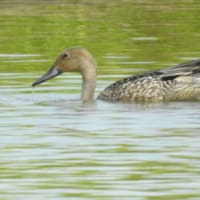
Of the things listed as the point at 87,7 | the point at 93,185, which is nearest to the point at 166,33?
the point at 87,7

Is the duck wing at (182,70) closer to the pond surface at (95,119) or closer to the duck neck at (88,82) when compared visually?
the pond surface at (95,119)

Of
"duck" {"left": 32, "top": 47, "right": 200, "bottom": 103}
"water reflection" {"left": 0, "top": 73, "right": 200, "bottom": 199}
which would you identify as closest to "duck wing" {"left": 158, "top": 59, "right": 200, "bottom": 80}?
"duck" {"left": 32, "top": 47, "right": 200, "bottom": 103}

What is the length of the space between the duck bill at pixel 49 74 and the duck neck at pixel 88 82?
305mm

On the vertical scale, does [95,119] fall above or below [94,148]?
below

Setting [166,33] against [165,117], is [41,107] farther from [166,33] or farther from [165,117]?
[166,33]

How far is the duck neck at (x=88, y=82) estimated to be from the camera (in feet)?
52.8

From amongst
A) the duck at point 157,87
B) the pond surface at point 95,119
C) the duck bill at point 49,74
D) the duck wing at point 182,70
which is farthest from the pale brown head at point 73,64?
the duck wing at point 182,70

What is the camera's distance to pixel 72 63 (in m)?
16.7

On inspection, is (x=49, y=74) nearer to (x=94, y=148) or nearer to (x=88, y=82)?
(x=88, y=82)

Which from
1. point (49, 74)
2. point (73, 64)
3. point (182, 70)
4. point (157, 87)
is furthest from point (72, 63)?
point (182, 70)

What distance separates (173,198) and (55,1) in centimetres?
1729

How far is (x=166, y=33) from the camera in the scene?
72.8 feet

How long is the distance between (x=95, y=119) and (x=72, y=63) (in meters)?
2.62

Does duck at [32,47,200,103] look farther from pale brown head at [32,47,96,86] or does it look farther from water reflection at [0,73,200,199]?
pale brown head at [32,47,96,86]
